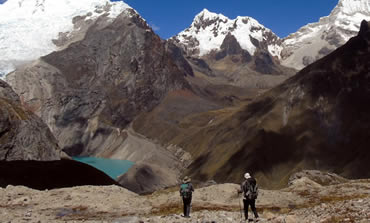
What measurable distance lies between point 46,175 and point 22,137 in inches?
1528

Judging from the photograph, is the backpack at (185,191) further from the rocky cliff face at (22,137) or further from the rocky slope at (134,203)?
the rocky cliff face at (22,137)

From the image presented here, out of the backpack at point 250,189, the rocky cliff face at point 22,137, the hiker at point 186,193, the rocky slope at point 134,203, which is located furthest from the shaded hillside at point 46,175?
the backpack at point 250,189

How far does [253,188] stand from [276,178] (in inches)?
6504

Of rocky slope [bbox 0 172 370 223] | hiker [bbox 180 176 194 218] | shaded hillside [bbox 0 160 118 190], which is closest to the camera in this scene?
hiker [bbox 180 176 194 218]

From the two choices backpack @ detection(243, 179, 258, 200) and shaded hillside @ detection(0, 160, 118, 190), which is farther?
shaded hillside @ detection(0, 160, 118, 190)

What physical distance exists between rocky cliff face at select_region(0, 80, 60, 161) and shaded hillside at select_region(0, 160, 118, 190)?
6386 mm

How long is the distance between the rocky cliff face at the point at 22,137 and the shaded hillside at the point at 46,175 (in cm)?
639

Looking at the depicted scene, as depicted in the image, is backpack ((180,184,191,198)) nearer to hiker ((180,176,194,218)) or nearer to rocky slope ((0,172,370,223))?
hiker ((180,176,194,218))

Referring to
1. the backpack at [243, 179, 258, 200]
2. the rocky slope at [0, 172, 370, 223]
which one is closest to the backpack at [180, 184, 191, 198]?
the rocky slope at [0, 172, 370, 223]

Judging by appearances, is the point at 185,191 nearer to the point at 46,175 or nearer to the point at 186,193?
the point at 186,193

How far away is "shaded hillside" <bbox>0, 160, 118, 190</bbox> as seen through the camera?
12188 centimetres

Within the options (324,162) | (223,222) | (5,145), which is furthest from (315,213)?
(324,162)

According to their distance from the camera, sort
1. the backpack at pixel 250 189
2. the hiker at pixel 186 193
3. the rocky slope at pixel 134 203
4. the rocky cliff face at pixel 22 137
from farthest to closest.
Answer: the rocky cliff face at pixel 22 137 < the rocky slope at pixel 134 203 < the hiker at pixel 186 193 < the backpack at pixel 250 189

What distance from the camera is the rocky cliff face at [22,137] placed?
155 metres
